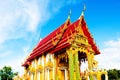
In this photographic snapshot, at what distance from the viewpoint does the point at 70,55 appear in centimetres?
1758

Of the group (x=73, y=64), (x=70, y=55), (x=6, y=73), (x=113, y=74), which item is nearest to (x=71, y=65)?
(x=73, y=64)

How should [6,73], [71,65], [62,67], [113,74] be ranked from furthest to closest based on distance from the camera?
1. [113,74]
2. [6,73]
3. [62,67]
4. [71,65]

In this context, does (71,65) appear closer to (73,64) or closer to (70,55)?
(73,64)

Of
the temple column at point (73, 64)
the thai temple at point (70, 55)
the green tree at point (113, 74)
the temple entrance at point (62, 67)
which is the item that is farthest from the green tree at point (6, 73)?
the green tree at point (113, 74)

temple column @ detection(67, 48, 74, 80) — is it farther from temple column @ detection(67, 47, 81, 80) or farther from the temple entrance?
the temple entrance

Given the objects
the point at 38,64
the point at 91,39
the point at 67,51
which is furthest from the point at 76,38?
the point at 38,64

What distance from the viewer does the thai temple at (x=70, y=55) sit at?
17.7 m

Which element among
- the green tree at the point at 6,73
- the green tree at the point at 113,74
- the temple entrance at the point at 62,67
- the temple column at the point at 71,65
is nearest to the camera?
the temple column at the point at 71,65

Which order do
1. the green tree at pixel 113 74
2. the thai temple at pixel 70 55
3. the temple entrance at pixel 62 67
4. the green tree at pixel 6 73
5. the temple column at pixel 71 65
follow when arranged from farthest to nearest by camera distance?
the green tree at pixel 113 74 < the green tree at pixel 6 73 < the temple entrance at pixel 62 67 < the thai temple at pixel 70 55 < the temple column at pixel 71 65

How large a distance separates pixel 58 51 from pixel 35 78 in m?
5.35

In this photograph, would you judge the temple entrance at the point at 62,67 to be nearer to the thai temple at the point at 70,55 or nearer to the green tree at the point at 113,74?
the thai temple at the point at 70,55

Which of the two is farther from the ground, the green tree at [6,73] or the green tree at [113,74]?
the green tree at [6,73]

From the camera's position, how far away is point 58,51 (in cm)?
1914

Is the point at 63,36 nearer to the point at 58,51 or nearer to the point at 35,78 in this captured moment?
the point at 58,51
